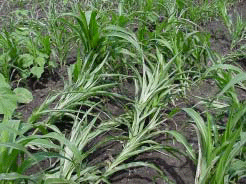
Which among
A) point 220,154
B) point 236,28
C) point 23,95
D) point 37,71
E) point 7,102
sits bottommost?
point 220,154

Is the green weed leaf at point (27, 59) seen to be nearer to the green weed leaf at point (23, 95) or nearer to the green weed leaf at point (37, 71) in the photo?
the green weed leaf at point (37, 71)

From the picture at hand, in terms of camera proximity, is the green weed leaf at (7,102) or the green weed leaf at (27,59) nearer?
the green weed leaf at (7,102)

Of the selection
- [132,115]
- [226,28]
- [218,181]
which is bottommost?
[218,181]

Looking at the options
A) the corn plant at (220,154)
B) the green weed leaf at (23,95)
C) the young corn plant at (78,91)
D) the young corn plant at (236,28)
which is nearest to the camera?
the corn plant at (220,154)

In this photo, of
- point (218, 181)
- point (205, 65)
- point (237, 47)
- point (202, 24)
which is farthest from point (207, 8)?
point (218, 181)

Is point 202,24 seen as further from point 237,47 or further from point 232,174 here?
point 232,174

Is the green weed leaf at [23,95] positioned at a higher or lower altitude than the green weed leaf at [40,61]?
lower

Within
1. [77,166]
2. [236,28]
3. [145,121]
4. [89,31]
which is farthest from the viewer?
[236,28]

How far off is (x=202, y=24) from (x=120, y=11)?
963 mm

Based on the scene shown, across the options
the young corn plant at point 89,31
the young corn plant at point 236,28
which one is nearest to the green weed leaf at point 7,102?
the young corn plant at point 89,31

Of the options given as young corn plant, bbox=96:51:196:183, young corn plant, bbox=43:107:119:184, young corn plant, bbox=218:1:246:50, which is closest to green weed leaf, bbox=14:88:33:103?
young corn plant, bbox=43:107:119:184

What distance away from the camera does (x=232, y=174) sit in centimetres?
149

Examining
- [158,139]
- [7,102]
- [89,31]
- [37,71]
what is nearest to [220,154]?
[158,139]

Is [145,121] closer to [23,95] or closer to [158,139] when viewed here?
[158,139]
